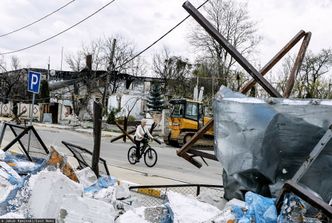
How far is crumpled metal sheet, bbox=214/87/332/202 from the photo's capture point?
10.2 ft

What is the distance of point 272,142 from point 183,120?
70.6 ft

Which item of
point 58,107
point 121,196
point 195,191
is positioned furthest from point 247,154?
point 58,107

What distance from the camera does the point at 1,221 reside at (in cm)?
279

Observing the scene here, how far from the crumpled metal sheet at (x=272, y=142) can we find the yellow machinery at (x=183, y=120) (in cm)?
2099

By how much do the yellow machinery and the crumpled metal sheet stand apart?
21.0 meters

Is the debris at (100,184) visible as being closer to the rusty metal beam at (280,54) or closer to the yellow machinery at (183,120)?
the rusty metal beam at (280,54)

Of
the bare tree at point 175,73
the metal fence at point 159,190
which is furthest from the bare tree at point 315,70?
the metal fence at point 159,190

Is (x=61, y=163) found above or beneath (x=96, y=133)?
beneath

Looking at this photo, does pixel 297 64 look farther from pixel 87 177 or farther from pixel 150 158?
pixel 150 158

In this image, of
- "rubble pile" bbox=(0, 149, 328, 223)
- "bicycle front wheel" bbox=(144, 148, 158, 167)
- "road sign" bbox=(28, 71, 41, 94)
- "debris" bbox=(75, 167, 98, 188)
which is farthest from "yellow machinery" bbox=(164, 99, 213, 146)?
"rubble pile" bbox=(0, 149, 328, 223)

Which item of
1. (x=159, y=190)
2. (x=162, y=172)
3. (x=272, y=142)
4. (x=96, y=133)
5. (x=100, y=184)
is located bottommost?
(x=162, y=172)

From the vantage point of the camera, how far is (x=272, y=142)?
324 centimetres

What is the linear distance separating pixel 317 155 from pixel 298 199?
479mm

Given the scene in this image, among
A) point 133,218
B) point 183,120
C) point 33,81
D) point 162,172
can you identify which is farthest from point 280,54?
point 183,120
